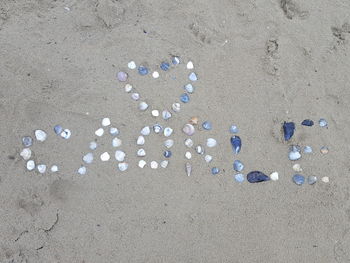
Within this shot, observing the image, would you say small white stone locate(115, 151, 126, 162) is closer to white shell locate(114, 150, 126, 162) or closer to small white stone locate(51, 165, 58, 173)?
white shell locate(114, 150, 126, 162)

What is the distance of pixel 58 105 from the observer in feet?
8.61

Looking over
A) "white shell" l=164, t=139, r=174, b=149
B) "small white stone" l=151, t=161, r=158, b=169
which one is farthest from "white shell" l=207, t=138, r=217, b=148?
"small white stone" l=151, t=161, r=158, b=169

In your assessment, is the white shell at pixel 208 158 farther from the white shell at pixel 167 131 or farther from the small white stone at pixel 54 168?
the small white stone at pixel 54 168

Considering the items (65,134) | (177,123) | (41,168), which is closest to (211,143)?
(177,123)

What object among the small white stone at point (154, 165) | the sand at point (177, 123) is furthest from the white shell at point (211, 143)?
the small white stone at point (154, 165)

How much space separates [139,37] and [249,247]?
1.40 meters

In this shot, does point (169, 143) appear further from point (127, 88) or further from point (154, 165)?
point (127, 88)

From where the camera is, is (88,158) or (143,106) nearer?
(88,158)

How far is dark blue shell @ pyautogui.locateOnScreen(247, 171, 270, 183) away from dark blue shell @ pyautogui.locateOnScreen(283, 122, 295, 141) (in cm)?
27

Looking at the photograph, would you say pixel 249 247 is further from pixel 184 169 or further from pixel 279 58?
pixel 279 58

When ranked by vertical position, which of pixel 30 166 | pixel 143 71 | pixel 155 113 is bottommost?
pixel 30 166

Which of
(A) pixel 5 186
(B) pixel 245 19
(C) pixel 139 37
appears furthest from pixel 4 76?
(B) pixel 245 19

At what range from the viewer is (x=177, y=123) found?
269 centimetres

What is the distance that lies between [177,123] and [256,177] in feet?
1.83
